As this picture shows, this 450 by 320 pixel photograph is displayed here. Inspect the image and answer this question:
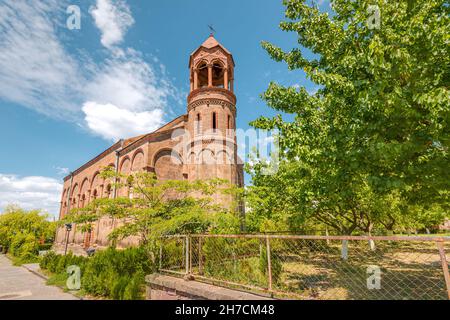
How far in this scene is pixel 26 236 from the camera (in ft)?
69.9

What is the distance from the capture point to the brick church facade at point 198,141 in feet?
62.4

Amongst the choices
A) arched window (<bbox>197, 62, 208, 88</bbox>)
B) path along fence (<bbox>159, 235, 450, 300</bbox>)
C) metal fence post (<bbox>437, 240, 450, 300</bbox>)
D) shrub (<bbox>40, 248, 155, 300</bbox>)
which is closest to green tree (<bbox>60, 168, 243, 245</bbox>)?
path along fence (<bbox>159, 235, 450, 300</bbox>)

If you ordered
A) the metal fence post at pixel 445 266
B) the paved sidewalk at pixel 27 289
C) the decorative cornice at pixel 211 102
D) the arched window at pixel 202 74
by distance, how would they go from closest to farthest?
the metal fence post at pixel 445 266
the paved sidewalk at pixel 27 289
the decorative cornice at pixel 211 102
the arched window at pixel 202 74

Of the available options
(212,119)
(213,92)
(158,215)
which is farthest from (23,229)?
(158,215)

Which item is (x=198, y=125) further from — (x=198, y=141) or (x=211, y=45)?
(x=211, y=45)

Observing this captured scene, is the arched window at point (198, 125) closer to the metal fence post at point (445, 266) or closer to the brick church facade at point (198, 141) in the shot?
the brick church facade at point (198, 141)

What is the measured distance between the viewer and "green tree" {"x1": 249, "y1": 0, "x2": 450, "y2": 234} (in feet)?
13.9

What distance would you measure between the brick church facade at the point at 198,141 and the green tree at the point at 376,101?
12488mm

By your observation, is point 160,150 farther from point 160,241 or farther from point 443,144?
point 443,144

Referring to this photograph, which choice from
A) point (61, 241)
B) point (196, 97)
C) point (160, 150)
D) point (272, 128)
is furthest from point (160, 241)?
point (61, 241)

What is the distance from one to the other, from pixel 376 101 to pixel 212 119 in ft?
53.8

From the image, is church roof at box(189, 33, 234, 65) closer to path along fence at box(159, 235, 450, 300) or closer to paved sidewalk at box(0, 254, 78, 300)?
path along fence at box(159, 235, 450, 300)

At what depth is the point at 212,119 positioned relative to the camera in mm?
19906

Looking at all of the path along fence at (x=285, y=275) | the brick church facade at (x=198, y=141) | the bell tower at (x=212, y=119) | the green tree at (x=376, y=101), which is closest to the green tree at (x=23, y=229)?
the brick church facade at (x=198, y=141)
